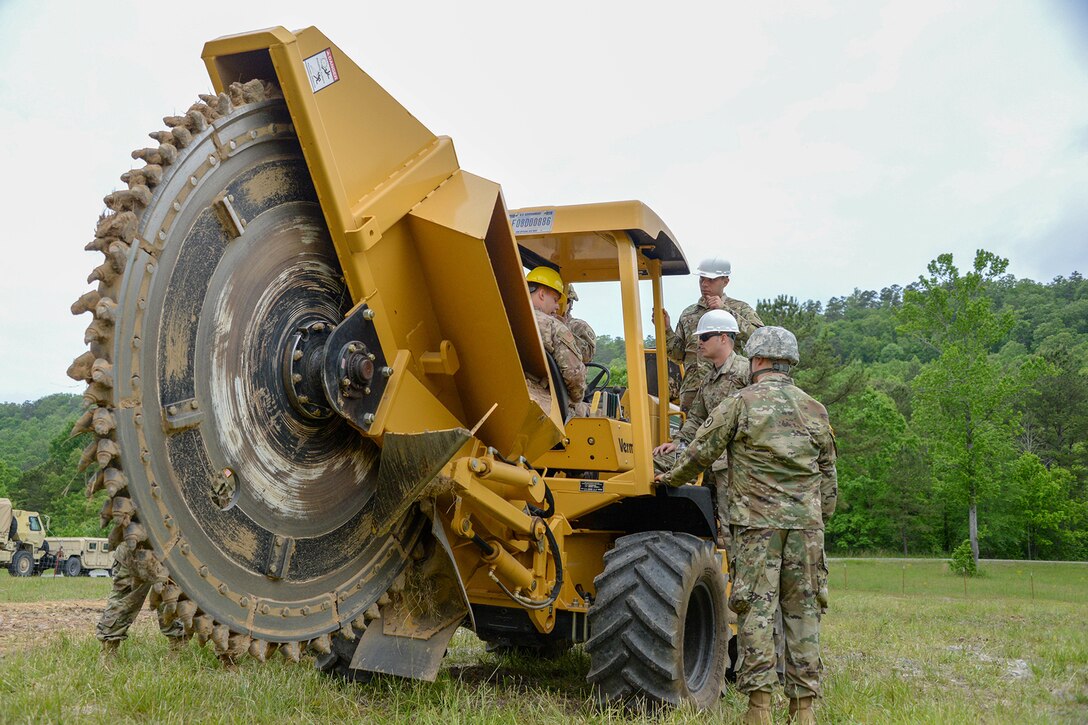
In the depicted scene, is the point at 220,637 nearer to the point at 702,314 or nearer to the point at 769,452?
the point at 769,452

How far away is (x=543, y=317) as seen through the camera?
15.9 ft

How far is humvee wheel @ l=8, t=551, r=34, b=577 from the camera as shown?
2539cm

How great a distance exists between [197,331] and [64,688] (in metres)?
2.21

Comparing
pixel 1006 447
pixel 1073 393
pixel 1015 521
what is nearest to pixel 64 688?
pixel 1006 447

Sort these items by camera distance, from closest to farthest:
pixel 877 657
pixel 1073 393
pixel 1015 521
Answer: pixel 877 657
pixel 1015 521
pixel 1073 393

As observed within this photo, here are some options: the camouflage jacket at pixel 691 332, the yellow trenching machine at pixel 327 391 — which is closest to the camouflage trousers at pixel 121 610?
the yellow trenching machine at pixel 327 391

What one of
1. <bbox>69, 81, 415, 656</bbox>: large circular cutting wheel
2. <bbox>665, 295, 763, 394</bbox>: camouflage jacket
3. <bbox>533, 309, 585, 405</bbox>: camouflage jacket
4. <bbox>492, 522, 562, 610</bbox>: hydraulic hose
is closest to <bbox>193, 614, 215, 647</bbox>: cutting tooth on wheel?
<bbox>69, 81, 415, 656</bbox>: large circular cutting wheel

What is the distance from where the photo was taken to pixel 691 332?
22.2 ft

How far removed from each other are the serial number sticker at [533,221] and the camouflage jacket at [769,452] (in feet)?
5.36

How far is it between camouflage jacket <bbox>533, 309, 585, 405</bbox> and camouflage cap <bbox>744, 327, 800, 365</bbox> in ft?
Result: 3.88

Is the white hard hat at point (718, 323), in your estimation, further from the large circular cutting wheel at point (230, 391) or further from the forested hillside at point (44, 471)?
the forested hillside at point (44, 471)

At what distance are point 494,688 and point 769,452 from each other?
2.20 meters

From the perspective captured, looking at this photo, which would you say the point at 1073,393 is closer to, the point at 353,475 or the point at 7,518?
the point at 7,518

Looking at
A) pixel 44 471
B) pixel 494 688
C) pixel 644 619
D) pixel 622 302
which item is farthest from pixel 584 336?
pixel 44 471
